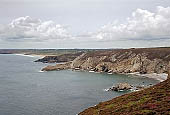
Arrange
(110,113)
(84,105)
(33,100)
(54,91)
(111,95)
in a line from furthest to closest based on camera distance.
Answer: (54,91) → (111,95) → (33,100) → (84,105) → (110,113)

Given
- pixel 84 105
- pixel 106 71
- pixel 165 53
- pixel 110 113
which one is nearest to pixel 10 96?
pixel 84 105

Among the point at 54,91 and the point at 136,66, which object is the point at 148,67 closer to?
the point at 136,66

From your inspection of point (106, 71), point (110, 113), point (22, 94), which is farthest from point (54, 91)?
point (106, 71)

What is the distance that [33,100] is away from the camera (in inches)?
3593

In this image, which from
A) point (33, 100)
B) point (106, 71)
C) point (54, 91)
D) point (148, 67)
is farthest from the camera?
point (106, 71)

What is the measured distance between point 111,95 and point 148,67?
9110 centimetres

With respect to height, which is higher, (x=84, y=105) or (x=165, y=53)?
(x=165, y=53)

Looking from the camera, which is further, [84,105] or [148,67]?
[148,67]

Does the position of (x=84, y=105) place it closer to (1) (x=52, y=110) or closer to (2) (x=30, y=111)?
(1) (x=52, y=110)

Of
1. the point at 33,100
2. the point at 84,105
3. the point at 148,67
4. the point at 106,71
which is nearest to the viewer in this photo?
the point at 84,105

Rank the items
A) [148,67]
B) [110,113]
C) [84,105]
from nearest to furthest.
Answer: [110,113], [84,105], [148,67]

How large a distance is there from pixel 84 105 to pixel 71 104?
14.9 feet

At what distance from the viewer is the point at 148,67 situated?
597 ft

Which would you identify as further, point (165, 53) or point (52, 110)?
point (165, 53)
